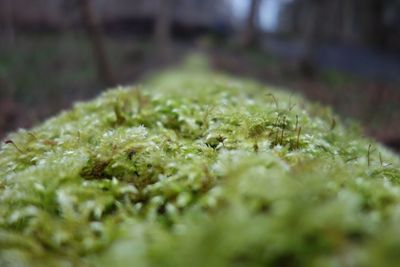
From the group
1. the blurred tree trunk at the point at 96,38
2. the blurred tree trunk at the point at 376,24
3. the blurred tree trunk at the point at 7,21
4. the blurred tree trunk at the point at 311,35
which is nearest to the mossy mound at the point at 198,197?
the blurred tree trunk at the point at 96,38

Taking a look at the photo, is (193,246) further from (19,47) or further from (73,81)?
(19,47)

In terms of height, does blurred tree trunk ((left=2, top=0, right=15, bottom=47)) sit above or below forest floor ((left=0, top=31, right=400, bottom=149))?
above

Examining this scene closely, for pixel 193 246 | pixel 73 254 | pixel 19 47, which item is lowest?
pixel 73 254

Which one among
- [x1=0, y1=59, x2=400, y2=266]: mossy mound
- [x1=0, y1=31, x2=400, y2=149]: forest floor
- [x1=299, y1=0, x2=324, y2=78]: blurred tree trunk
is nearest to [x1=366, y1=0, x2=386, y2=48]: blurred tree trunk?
[x1=0, y1=31, x2=400, y2=149]: forest floor

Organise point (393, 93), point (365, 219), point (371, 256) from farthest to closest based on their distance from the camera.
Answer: point (393, 93)
point (365, 219)
point (371, 256)

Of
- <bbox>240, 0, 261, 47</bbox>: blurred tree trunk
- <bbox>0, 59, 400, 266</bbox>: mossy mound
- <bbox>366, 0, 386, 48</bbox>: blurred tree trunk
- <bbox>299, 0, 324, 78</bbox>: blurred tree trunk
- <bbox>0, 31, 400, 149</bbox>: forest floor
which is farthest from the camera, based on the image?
<bbox>240, 0, 261, 47</bbox>: blurred tree trunk

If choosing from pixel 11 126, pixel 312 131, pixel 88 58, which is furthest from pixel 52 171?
pixel 88 58

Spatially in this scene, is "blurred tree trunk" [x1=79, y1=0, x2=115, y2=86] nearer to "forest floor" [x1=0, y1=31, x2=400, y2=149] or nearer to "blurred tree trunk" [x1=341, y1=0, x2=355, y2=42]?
"forest floor" [x1=0, y1=31, x2=400, y2=149]
